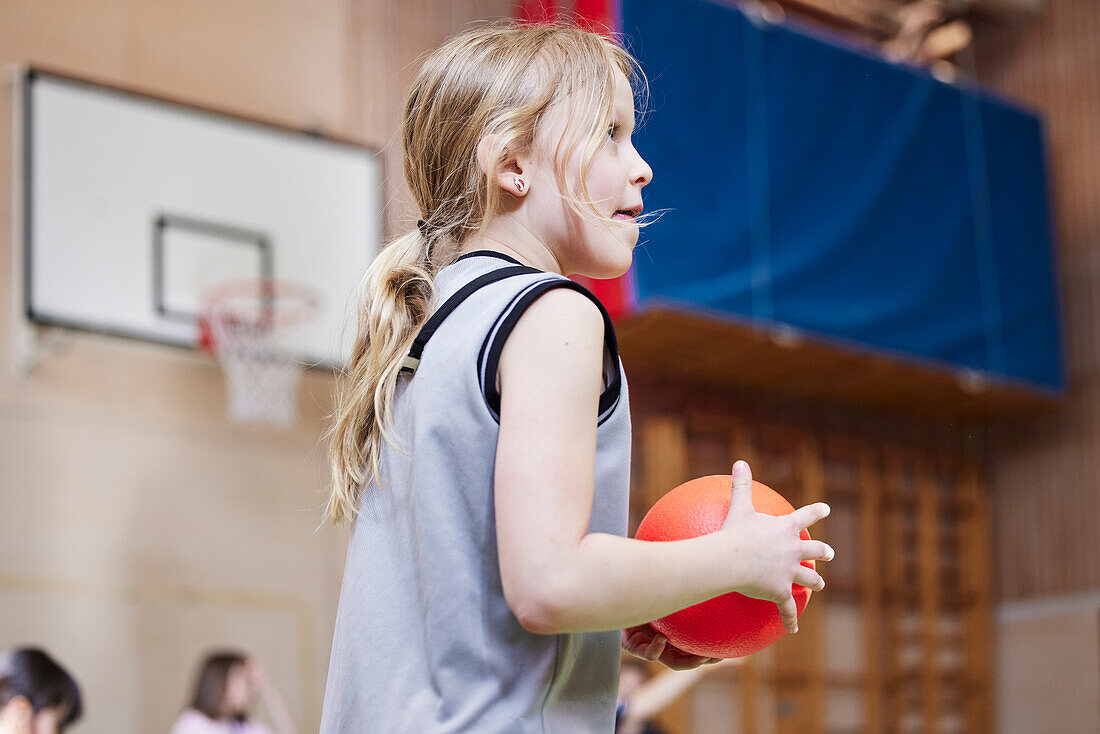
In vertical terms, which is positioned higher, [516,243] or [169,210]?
[169,210]

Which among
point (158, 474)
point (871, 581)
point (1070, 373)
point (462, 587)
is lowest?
point (462, 587)

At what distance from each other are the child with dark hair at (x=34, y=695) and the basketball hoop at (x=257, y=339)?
2.18m

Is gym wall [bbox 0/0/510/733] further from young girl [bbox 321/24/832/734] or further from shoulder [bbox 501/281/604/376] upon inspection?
shoulder [bbox 501/281/604/376]

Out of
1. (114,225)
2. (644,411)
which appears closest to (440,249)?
(114,225)

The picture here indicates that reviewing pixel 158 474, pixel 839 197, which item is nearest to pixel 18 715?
pixel 158 474

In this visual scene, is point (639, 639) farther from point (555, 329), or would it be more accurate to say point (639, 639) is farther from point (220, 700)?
point (220, 700)

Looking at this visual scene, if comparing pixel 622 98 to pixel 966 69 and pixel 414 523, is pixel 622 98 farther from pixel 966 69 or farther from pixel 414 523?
pixel 966 69

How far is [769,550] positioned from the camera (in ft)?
3.37

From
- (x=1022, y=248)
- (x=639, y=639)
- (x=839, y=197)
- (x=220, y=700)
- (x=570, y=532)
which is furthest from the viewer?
(x=1022, y=248)

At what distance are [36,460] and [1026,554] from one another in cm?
615

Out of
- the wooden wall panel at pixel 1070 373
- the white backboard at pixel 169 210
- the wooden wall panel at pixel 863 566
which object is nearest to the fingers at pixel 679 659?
the white backboard at pixel 169 210

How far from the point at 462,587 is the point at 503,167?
39 centimetres

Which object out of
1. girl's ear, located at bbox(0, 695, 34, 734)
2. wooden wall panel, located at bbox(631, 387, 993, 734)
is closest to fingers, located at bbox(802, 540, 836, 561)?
girl's ear, located at bbox(0, 695, 34, 734)

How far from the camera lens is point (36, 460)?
19.5 feet
